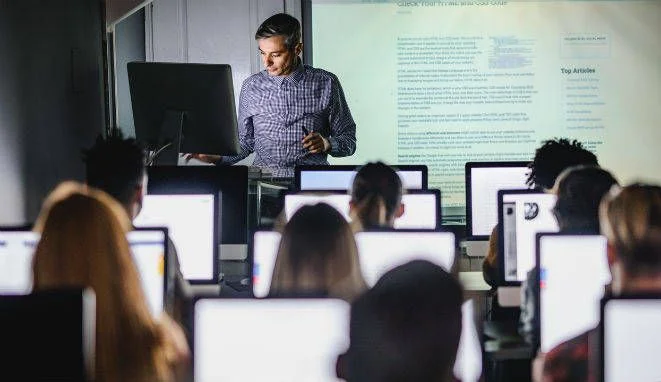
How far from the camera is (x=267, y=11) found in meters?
7.75

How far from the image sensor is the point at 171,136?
464 centimetres

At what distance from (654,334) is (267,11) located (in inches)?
240

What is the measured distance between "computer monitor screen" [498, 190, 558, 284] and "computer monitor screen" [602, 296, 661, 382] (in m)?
1.87

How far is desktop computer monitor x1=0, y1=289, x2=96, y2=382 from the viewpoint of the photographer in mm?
1461

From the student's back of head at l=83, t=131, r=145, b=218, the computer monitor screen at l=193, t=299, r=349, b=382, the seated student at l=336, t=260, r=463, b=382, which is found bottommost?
the computer monitor screen at l=193, t=299, r=349, b=382

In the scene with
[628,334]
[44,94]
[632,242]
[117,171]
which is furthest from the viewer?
[44,94]

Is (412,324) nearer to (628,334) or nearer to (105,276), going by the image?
(628,334)

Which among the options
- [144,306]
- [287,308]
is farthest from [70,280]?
[287,308]

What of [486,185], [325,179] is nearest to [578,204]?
[486,185]

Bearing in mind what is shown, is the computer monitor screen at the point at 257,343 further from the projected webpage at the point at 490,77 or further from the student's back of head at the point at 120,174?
the projected webpage at the point at 490,77

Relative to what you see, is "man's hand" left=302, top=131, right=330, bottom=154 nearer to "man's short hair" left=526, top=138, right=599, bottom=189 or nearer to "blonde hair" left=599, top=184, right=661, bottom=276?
"man's short hair" left=526, top=138, right=599, bottom=189

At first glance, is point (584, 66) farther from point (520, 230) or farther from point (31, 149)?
point (31, 149)

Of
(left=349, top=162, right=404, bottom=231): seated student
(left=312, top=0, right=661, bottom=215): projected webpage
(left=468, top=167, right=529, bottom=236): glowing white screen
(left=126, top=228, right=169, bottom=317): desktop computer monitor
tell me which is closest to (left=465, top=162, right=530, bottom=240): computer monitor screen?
(left=468, top=167, right=529, bottom=236): glowing white screen

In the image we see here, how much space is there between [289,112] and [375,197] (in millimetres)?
2086
